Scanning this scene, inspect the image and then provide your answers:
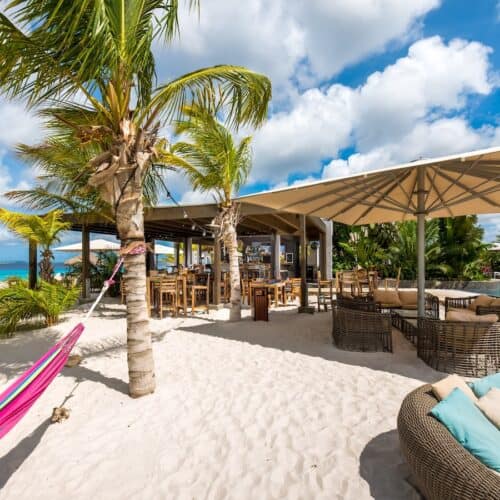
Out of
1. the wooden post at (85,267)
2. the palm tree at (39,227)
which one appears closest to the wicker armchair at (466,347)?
the palm tree at (39,227)

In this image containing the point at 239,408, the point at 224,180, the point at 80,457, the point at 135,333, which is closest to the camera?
the point at 80,457

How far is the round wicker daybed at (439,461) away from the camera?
4.23ft

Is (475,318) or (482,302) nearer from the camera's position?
(475,318)

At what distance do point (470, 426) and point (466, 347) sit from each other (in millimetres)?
2450

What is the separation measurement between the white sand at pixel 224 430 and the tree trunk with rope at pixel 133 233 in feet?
1.11

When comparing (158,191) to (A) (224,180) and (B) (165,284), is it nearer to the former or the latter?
(A) (224,180)

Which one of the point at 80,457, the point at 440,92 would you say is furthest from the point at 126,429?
the point at 440,92

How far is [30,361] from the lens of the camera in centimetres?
479

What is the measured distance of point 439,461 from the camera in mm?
1479

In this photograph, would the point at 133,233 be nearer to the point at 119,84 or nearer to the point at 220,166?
the point at 119,84

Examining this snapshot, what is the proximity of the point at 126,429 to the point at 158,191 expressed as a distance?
542 centimetres

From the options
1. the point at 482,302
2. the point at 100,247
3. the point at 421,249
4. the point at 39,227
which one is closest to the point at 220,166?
the point at 421,249

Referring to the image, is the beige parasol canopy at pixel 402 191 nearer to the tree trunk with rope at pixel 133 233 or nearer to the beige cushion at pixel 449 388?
the tree trunk with rope at pixel 133 233

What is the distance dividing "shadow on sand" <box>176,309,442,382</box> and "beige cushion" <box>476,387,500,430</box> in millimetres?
1712
